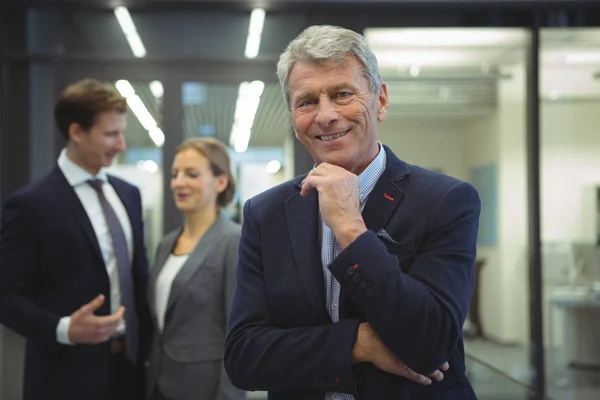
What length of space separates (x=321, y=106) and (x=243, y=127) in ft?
13.5

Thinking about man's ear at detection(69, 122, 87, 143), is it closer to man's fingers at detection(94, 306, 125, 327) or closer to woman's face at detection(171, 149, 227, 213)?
woman's face at detection(171, 149, 227, 213)

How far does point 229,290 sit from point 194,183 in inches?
23.5

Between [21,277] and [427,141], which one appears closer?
[21,277]

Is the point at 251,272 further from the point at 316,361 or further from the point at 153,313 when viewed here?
the point at 153,313

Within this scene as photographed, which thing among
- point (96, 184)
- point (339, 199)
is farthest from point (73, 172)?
point (339, 199)

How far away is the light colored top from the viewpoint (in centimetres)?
151

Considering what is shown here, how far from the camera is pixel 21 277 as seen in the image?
277 cm

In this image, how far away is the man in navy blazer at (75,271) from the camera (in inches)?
109

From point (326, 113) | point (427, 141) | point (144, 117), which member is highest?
point (144, 117)

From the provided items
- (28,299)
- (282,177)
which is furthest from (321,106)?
(282,177)

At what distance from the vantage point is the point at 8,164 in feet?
17.9

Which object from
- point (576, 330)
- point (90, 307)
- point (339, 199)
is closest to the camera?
point (339, 199)

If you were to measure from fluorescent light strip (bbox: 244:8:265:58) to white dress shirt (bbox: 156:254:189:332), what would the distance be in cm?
271

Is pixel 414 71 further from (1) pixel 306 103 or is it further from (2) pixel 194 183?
(1) pixel 306 103
